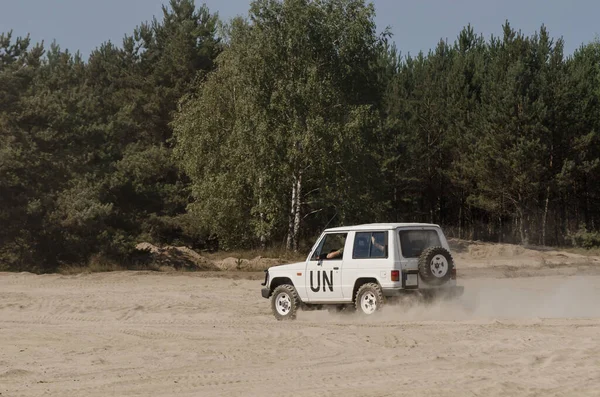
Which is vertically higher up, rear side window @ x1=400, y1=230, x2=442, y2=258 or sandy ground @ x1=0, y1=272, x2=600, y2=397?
rear side window @ x1=400, y1=230, x2=442, y2=258

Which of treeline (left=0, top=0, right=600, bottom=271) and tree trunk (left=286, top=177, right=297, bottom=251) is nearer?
treeline (left=0, top=0, right=600, bottom=271)

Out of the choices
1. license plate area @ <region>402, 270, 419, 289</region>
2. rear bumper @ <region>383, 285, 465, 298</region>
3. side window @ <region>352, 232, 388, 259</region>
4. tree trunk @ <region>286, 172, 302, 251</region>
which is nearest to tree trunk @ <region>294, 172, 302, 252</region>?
tree trunk @ <region>286, 172, 302, 251</region>

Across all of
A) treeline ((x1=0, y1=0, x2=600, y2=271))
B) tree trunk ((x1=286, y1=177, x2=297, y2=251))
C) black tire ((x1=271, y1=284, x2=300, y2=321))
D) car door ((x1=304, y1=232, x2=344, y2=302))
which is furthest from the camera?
tree trunk ((x1=286, y1=177, x2=297, y2=251))

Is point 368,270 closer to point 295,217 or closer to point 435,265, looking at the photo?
point 435,265

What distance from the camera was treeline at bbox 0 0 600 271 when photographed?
125 feet

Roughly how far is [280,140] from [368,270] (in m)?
25.2

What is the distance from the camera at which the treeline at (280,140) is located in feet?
125

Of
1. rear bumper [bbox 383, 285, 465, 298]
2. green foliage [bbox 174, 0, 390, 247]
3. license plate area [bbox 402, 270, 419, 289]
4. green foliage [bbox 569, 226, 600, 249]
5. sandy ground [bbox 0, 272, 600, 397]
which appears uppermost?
green foliage [bbox 174, 0, 390, 247]

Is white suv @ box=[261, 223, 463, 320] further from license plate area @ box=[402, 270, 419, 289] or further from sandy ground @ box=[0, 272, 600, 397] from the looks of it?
sandy ground @ box=[0, 272, 600, 397]

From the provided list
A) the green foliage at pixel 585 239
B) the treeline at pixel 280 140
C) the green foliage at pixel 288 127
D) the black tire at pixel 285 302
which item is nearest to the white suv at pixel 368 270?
the black tire at pixel 285 302

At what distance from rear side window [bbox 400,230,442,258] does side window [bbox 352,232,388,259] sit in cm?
38

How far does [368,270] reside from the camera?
17.0 m

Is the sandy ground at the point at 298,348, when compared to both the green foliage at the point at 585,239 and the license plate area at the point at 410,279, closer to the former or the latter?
the license plate area at the point at 410,279

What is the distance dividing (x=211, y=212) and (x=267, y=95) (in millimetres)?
6790
